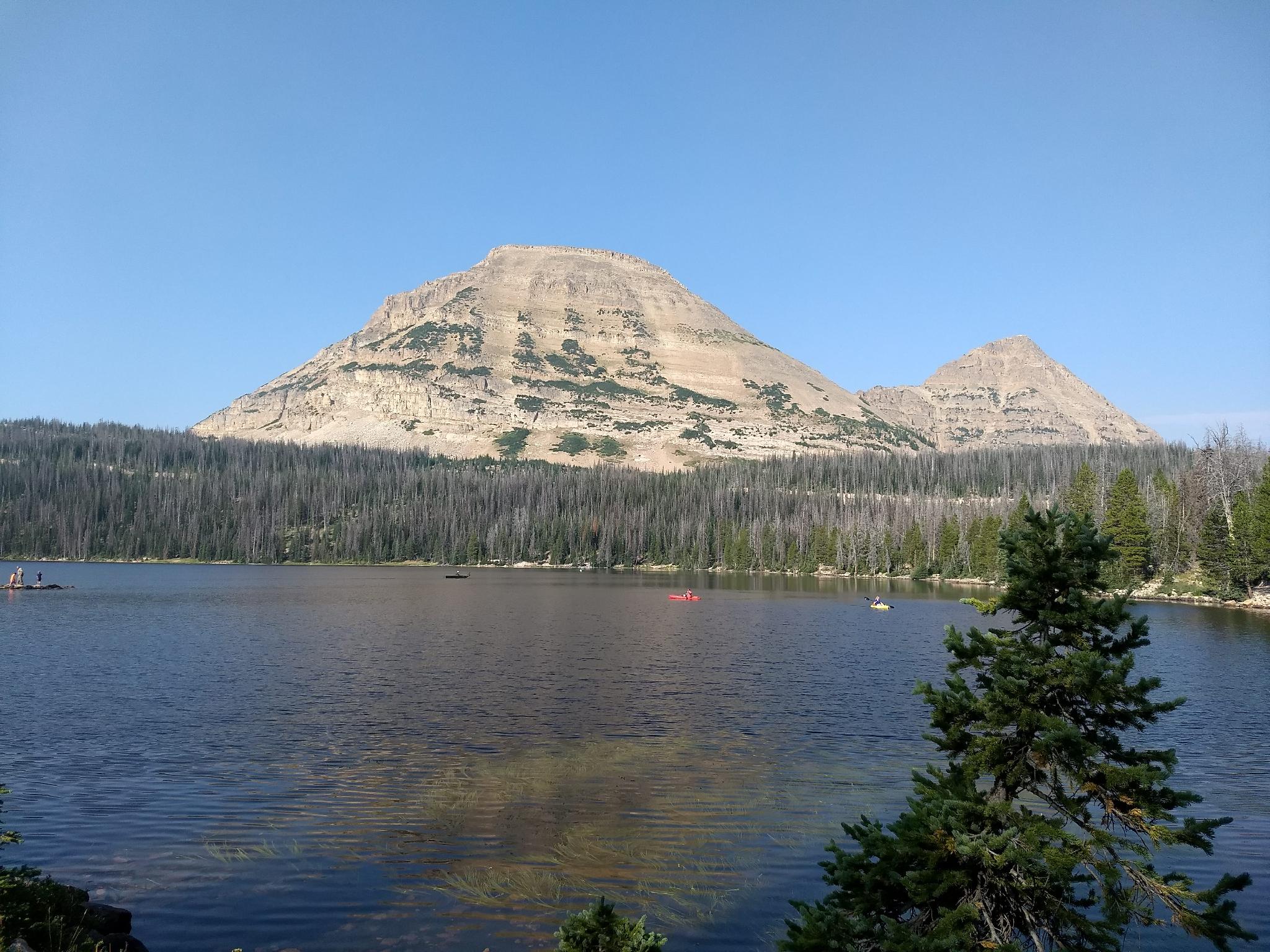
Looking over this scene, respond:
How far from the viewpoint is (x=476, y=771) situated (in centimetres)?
3016

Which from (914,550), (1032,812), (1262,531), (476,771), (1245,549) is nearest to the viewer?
(1032,812)

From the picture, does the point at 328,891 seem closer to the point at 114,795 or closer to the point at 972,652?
the point at 114,795

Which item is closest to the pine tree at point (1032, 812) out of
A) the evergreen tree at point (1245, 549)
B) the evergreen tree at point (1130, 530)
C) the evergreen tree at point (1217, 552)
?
the evergreen tree at point (1245, 549)

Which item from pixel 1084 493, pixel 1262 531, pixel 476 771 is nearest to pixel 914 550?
pixel 1084 493

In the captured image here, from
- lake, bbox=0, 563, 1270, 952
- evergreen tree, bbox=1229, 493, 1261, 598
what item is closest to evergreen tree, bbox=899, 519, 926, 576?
evergreen tree, bbox=1229, 493, 1261, 598

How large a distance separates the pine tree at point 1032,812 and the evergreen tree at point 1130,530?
115450 millimetres

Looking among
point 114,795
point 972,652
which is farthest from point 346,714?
point 972,652

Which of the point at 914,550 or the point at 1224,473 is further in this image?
the point at 914,550

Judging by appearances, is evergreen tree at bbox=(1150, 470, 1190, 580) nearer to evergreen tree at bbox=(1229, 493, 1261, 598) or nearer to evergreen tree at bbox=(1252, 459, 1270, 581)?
evergreen tree at bbox=(1229, 493, 1261, 598)

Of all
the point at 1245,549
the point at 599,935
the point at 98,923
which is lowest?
the point at 98,923

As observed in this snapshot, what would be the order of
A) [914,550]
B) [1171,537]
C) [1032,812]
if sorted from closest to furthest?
1. [1032,812]
2. [1171,537]
3. [914,550]

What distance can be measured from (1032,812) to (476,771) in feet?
74.1

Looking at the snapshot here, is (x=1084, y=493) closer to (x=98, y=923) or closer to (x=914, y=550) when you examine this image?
(x=914, y=550)

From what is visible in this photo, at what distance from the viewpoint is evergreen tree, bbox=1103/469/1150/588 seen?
117188 mm
